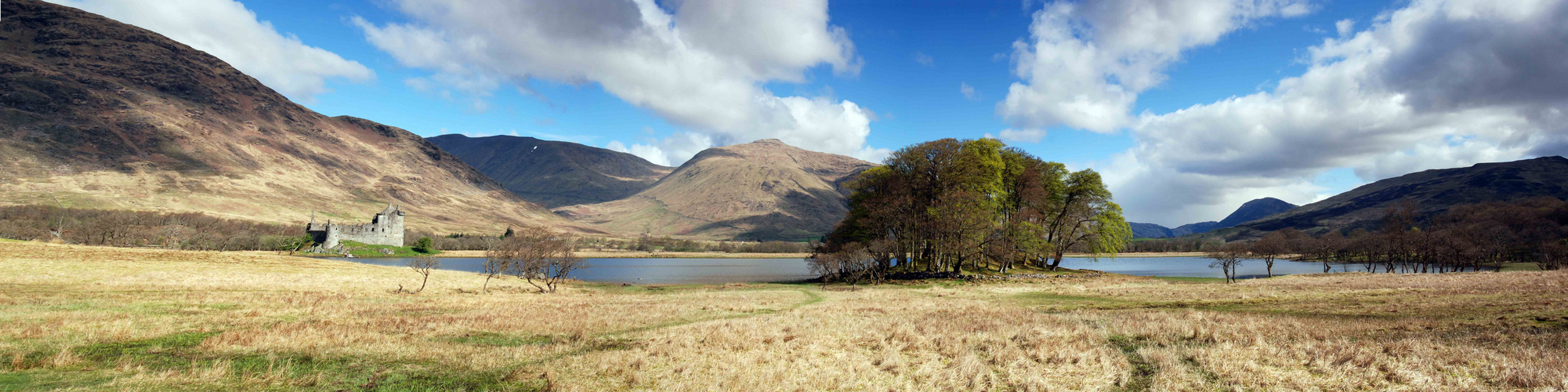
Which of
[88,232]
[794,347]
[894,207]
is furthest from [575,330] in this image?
[88,232]

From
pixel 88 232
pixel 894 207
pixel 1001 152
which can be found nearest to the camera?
pixel 894 207

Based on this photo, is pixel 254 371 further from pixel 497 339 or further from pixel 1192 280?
pixel 1192 280

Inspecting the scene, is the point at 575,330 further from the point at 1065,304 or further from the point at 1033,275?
the point at 1033,275

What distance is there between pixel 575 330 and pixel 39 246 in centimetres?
4507

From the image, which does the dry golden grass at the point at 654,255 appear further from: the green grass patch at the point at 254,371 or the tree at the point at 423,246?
the green grass patch at the point at 254,371

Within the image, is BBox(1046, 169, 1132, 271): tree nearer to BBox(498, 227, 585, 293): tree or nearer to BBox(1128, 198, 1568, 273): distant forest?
BBox(1128, 198, 1568, 273): distant forest

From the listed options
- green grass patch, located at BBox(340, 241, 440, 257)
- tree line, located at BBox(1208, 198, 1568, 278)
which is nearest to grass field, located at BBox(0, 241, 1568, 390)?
tree line, located at BBox(1208, 198, 1568, 278)

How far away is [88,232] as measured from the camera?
8244cm

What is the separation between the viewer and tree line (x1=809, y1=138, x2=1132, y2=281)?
147 ft

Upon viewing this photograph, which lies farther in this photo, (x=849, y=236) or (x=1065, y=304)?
(x=849, y=236)

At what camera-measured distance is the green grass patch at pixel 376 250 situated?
11369 cm

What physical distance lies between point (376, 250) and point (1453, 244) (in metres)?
167

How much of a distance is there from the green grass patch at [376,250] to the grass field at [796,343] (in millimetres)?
101375

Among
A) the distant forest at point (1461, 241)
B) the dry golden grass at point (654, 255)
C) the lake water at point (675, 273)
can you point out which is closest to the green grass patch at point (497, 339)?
the lake water at point (675, 273)
